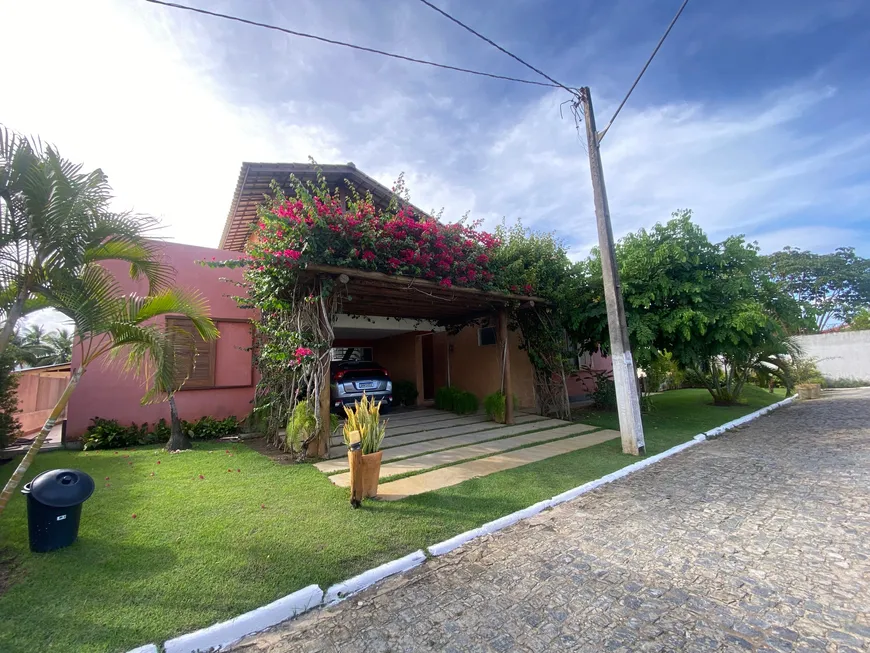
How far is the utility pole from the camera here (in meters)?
6.12

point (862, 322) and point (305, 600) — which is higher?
point (862, 322)

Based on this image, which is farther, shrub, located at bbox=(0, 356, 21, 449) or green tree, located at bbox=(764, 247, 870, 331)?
green tree, located at bbox=(764, 247, 870, 331)

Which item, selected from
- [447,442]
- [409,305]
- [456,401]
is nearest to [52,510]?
[447,442]

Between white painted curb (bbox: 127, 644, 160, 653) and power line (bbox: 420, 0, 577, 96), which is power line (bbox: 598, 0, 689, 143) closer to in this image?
power line (bbox: 420, 0, 577, 96)

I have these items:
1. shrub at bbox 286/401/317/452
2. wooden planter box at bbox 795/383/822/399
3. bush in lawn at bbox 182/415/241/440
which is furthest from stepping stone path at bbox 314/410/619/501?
wooden planter box at bbox 795/383/822/399

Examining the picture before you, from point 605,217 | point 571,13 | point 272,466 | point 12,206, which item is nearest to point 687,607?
point 272,466

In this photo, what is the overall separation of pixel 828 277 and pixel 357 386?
3343cm

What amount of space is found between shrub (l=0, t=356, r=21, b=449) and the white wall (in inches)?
966

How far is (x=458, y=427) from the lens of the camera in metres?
8.29

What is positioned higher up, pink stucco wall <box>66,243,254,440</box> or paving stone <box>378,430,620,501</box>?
pink stucco wall <box>66,243,254,440</box>

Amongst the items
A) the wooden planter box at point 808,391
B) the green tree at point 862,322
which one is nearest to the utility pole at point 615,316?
the wooden planter box at point 808,391

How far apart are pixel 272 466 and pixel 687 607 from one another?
4.88 meters

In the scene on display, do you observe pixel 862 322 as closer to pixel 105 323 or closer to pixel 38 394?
pixel 105 323

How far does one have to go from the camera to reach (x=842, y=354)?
16359 millimetres
